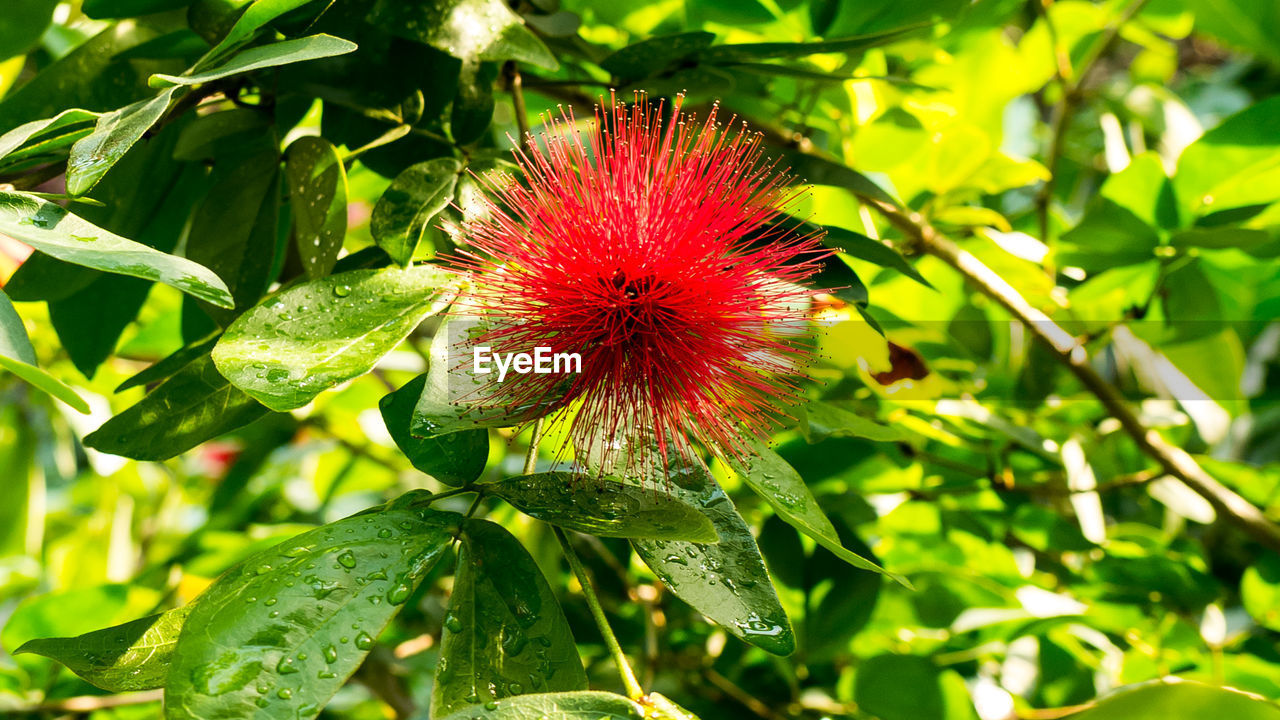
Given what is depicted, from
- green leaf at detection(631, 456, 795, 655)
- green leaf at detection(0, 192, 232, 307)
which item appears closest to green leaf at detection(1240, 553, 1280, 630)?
green leaf at detection(631, 456, 795, 655)

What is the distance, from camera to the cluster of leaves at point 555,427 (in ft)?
1.10

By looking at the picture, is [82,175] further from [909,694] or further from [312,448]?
[312,448]

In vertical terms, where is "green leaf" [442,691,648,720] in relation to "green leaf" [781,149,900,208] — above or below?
below

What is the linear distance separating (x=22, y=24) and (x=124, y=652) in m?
0.39

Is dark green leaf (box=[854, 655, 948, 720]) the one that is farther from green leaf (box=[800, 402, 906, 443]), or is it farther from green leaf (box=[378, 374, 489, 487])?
green leaf (box=[378, 374, 489, 487])

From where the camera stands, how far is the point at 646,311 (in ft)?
1.44

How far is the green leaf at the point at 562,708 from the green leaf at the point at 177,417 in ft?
0.61

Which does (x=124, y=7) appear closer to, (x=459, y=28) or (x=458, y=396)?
(x=459, y=28)

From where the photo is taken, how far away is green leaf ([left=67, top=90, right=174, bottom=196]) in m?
0.32

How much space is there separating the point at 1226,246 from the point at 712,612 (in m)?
0.51

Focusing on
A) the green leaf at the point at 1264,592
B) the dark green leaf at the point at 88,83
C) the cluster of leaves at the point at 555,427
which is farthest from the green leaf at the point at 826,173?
the green leaf at the point at 1264,592

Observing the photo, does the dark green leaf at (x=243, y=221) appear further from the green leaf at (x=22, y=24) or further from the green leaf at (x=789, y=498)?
the green leaf at (x=789, y=498)

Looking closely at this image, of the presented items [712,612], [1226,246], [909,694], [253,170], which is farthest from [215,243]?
[1226,246]

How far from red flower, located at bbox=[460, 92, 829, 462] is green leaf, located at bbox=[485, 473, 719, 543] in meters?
0.04
